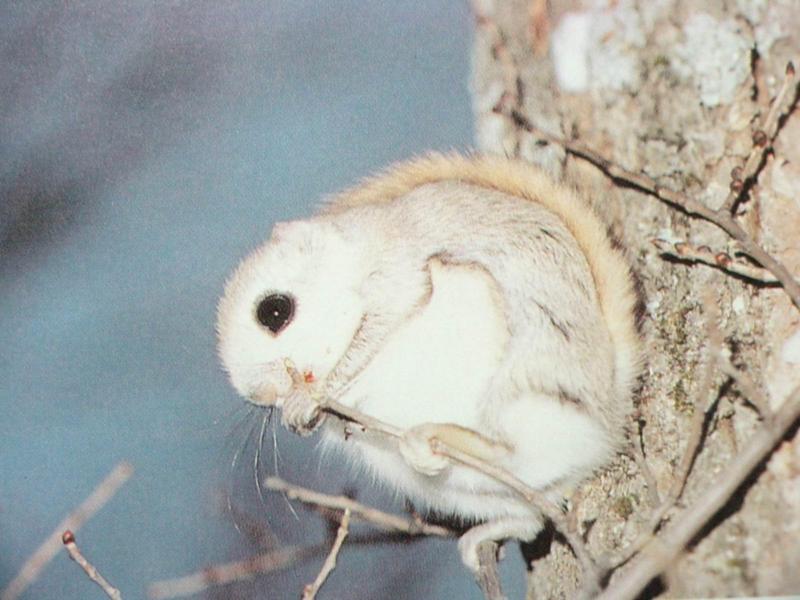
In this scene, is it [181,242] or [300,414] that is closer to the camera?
[300,414]

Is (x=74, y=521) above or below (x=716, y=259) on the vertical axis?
below

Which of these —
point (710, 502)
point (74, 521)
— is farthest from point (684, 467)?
point (74, 521)

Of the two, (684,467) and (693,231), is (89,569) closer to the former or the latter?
(684,467)

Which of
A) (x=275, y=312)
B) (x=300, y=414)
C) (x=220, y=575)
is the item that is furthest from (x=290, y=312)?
(x=220, y=575)

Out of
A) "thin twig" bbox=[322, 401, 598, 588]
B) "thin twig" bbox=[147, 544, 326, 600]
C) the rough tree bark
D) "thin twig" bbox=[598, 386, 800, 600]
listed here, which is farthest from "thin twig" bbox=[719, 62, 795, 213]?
"thin twig" bbox=[147, 544, 326, 600]

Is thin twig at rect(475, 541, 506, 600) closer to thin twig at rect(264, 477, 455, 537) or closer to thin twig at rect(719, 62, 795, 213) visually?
thin twig at rect(264, 477, 455, 537)

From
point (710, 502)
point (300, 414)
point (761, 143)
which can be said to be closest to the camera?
point (710, 502)

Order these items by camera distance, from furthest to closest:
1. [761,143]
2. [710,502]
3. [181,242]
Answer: [181,242], [761,143], [710,502]

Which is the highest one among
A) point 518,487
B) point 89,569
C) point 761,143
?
point 761,143

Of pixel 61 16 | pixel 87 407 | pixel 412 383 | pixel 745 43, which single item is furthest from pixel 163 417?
pixel 745 43
